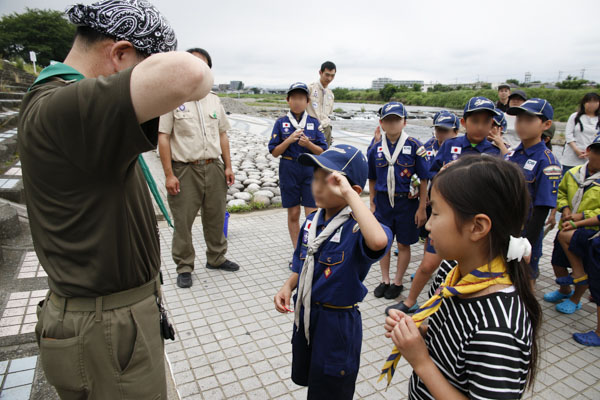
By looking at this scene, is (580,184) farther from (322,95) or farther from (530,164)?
(322,95)

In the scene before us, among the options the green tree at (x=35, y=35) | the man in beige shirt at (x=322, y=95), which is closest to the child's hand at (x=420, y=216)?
the man in beige shirt at (x=322, y=95)

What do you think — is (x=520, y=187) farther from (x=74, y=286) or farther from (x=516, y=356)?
(x=74, y=286)

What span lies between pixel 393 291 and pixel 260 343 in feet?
5.26

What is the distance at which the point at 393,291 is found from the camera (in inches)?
156

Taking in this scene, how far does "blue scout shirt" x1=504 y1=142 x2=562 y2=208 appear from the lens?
326cm

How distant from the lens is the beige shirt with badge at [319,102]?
22.8ft

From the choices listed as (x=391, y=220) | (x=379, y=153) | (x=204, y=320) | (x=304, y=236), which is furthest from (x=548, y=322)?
(x=204, y=320)

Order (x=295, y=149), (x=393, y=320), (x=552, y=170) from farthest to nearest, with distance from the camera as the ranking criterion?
(x=295, y=149), (x=552, y=170), (x=393, y=320)

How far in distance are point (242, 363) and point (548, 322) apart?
9.79 feet

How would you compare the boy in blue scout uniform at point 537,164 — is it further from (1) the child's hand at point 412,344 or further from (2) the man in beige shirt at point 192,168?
(2) the man in beige shirt at point 192,168

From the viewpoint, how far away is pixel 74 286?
1379mm

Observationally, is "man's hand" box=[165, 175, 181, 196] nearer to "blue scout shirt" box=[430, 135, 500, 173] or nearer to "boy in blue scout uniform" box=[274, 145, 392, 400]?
"boy in blue scout uniform" box=[274, 145, 392, 400]

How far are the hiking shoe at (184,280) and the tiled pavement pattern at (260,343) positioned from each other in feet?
0.20

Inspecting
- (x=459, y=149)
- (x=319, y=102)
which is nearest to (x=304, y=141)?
(x=459, y=149)
